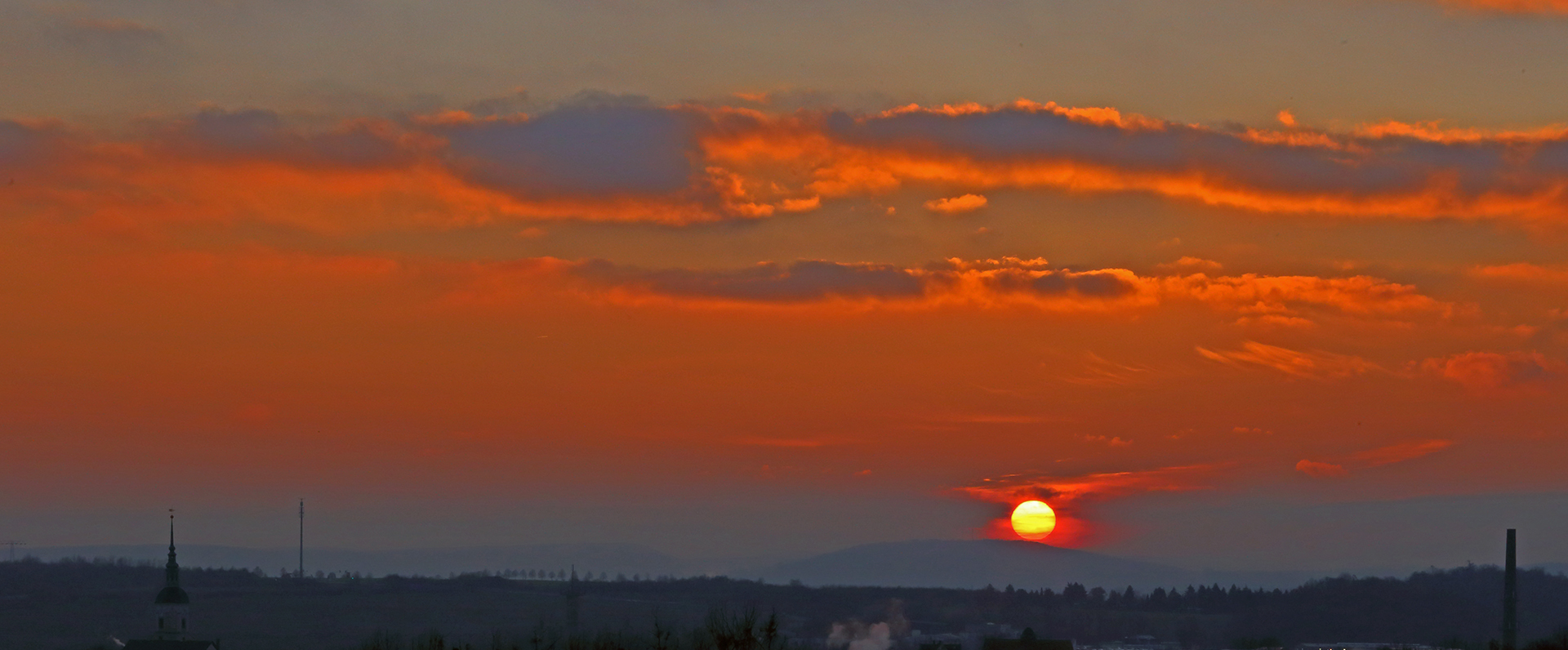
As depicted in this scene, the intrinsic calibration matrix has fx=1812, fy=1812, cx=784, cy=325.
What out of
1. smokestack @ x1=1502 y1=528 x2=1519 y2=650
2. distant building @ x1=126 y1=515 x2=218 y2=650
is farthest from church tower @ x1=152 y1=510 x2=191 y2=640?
smokestack @ x1=1502 y1=528 x2=1519 y2=650

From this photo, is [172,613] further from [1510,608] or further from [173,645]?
[1510,608]

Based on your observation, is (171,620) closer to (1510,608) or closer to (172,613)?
(172,613)

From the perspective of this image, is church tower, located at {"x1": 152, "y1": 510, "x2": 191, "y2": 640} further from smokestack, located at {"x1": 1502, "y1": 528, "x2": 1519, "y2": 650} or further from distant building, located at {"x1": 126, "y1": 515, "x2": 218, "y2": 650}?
smokestack, located at {"x1": 1502, "y1": 528, "x2": 1519, "y2": 650}

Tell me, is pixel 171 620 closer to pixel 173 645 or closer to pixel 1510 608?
pixel 173 645

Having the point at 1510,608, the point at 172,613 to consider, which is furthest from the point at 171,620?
the point at 1510,608

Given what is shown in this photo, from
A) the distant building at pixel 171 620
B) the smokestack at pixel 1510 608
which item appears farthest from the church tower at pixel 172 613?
the smokestack at pixel 1510 608

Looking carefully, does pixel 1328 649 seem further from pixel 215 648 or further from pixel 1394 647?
pixel 215 648

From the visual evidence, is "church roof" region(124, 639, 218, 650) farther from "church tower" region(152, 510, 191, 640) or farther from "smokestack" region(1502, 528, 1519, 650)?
"smokestack" region(1502, 528, 1519, 650)

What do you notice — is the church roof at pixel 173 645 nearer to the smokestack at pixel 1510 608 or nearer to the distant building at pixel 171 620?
the distant building at pixel 171 620

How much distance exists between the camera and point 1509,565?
169125mm

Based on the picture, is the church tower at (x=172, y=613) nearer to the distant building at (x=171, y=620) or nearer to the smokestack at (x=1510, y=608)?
the distant building at (x=171, y=620)

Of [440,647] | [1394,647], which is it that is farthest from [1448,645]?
[440,647]

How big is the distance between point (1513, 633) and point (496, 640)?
87564mm

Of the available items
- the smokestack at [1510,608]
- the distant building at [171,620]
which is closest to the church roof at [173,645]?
the distant building at [171,620]
